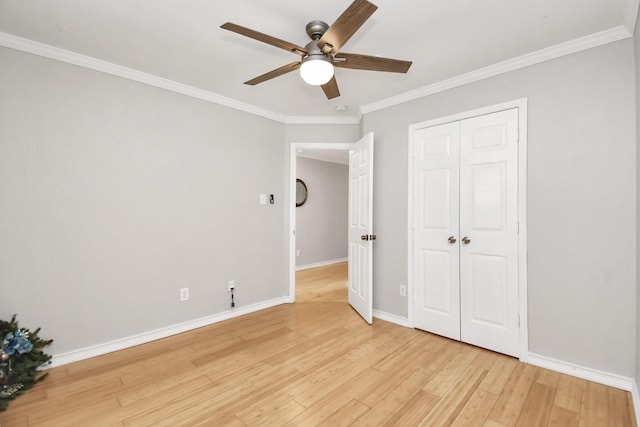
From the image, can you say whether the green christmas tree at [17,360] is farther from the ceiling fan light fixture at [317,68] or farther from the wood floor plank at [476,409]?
the wood floor plank at [476,409]

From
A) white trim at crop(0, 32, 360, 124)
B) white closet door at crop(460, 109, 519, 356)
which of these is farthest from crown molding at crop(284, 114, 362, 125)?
white closet door at crop(460, 109, 519, 356)

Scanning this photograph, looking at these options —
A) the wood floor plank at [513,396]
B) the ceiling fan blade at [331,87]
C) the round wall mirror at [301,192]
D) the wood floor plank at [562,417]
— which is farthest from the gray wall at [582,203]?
the round wall mirror at [301,192]

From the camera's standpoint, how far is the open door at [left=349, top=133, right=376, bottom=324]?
313 centimetres

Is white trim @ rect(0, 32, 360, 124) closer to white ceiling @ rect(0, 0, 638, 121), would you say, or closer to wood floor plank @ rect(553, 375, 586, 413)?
white ceiling @ rect(0, 0, 638, 121)

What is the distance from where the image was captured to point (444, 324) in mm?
2832

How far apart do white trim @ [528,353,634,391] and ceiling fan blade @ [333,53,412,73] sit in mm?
2426

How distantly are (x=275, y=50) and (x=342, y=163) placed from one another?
4981mm

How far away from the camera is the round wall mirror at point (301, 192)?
244 inches

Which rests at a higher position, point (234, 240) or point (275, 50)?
point (275, 50)

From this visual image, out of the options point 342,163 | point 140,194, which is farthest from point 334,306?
point 342,163

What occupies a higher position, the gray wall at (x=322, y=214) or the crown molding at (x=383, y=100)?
the crown molding at (x=383, y=100)

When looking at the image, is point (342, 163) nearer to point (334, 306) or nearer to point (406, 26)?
point (334, 306)

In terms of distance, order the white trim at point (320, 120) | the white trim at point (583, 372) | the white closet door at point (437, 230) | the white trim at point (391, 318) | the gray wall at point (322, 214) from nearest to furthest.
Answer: the white trim at point (583, 372)
the white closet door at point (437, 230)
the white trim at point (391, 318)
the white trim at point (320, 120)
the gray wall at point (322, 214)

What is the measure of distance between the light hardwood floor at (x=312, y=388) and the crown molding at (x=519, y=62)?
2400 mm
